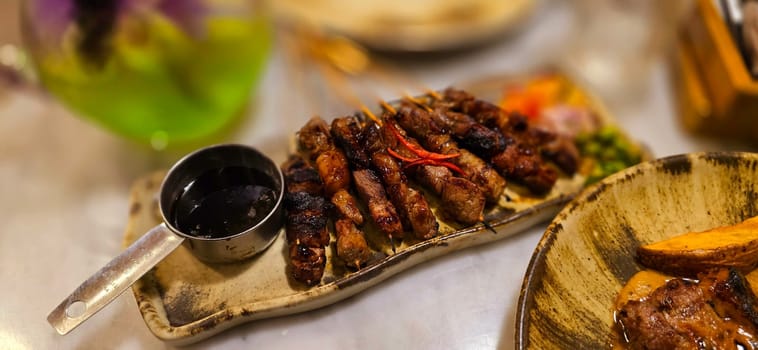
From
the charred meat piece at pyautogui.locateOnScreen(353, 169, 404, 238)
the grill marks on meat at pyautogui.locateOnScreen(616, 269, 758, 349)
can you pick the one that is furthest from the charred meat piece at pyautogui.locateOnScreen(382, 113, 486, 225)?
the grill marks on meat at pyautogui.locateOnScreen(616, 269, 758, 349)

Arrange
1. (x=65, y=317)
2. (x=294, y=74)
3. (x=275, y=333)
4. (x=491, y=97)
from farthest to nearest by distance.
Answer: (x=294, y=74) < (x=491, y=97) < (x=275, y=333) < (x=65, y=317)

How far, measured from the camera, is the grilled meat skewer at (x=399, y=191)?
1.67m

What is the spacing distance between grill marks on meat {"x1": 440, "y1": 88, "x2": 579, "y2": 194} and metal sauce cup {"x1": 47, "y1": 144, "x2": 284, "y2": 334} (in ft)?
2.37

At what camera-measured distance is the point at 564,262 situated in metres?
1.63

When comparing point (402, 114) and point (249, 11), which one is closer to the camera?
point (402, 114)

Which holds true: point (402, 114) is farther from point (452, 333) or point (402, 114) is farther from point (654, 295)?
point (654, 295)

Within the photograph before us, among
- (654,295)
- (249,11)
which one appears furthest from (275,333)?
(249,11)

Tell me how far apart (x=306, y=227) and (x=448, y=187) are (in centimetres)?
46

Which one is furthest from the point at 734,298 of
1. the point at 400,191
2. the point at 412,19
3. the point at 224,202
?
the point at 412,19

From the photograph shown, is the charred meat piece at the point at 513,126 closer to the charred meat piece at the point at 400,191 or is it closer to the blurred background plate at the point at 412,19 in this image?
the charred meat piece at the point at 400,191

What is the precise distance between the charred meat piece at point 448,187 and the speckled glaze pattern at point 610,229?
236 mm

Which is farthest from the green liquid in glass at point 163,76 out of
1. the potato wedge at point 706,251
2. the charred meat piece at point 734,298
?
the charred meat piece at point 734,298

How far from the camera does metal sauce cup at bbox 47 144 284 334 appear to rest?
1.56 metres

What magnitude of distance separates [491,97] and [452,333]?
1323 millimetres
